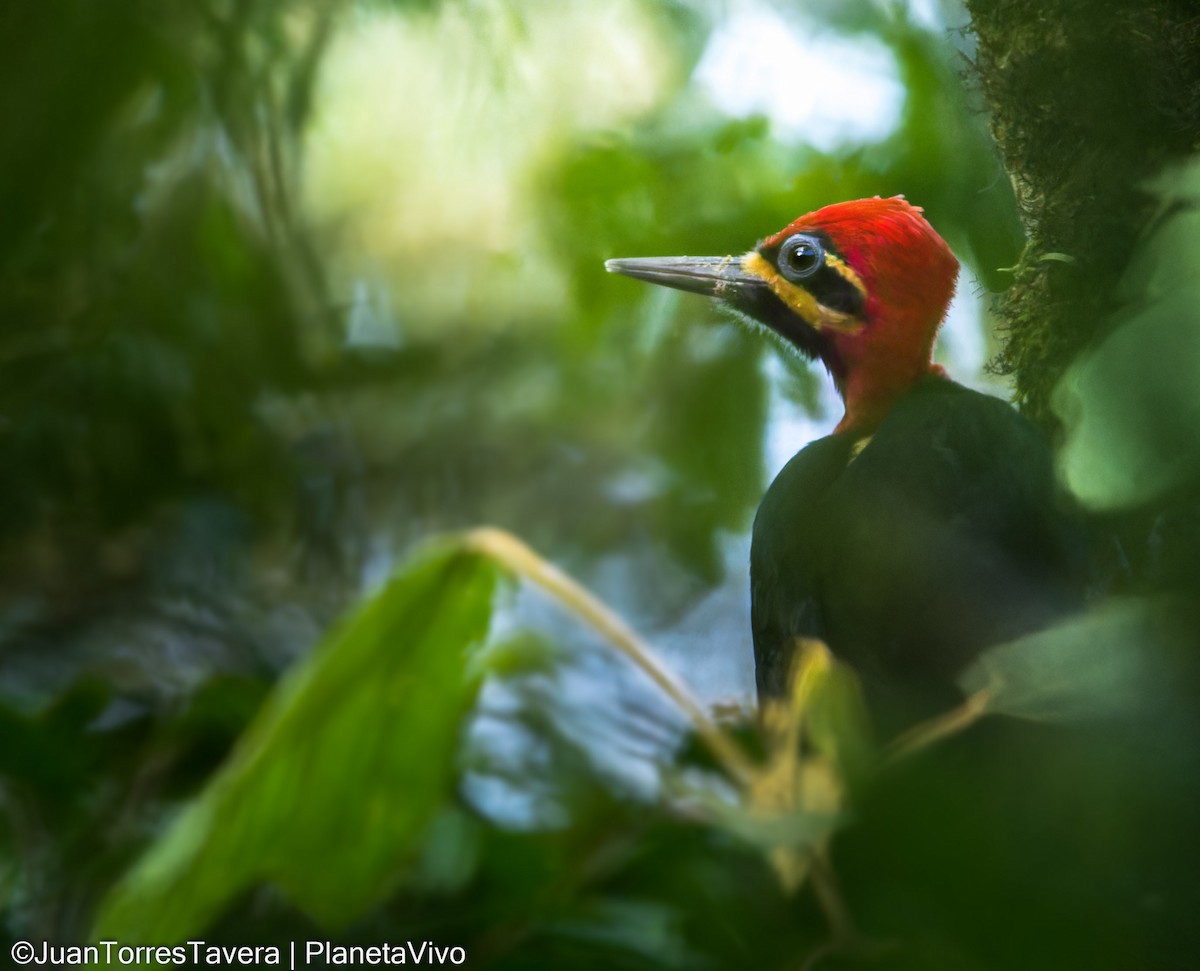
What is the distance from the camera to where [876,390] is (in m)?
0.75

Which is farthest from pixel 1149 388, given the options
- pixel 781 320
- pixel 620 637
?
pixel 781 320

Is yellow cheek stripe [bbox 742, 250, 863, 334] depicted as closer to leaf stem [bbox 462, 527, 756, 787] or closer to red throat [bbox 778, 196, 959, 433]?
red throat [bbox 778, 196, 959, 433]

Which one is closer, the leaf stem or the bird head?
the leaf stem

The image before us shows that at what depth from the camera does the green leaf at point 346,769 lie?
295mm

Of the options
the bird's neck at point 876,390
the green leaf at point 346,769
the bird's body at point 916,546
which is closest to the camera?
the green leaf at point 346,769

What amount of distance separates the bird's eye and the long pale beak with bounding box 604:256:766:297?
23 mm

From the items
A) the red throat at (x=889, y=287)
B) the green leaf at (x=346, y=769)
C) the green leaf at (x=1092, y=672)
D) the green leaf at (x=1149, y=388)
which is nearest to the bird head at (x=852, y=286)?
the red throat at (x=889, y=287)

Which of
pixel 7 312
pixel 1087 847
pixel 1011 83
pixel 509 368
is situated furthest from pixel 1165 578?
pixel 7 312

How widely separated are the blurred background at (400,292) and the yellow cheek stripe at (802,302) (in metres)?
0.05

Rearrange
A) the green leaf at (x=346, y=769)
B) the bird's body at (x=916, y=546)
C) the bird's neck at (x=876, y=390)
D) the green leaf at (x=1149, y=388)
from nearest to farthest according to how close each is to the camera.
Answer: the green leaf at (x=346, y=769) → the green leaf at (x=1149, y=388) → the bird's body at (x=916, y=546) → the bird's neck at (x=876, y=390)

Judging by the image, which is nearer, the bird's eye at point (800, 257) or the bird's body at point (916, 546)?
the bird's body at point (916, 546)

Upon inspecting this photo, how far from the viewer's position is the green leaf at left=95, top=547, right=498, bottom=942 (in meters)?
0.30

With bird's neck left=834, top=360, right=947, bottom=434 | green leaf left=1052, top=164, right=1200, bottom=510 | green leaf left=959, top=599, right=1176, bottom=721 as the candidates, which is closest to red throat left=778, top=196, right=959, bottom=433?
bird's neck left=834, top=360, right=947, bottom=434

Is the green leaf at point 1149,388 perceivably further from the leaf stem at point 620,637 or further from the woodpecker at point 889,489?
the leaf stem at point 620,637
